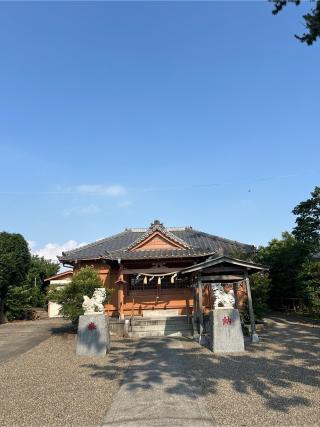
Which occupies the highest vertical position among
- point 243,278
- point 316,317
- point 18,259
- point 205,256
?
point 18,259

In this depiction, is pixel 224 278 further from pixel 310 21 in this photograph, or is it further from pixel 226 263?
pixel 310 21

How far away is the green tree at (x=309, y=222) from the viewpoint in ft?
60.2

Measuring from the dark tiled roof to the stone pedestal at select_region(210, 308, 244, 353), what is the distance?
5.60 metres

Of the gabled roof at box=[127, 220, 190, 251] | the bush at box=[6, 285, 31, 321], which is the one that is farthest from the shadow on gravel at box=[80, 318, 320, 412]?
the bush at box=[6, 285, 31, 321]

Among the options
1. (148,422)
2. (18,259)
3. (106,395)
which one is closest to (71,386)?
(106,395)

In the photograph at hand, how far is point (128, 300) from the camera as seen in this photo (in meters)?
19.1

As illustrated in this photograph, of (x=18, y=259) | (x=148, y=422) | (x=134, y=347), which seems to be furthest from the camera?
(x=18, y=259)

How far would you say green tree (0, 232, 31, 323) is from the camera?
26.3 metres

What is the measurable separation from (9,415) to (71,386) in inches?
72.4

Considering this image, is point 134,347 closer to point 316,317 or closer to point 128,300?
point 128,300

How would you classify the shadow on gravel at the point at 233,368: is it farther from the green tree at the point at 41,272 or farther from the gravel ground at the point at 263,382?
the green tree at the point at 41,272

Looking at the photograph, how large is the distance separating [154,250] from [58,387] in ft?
39.9

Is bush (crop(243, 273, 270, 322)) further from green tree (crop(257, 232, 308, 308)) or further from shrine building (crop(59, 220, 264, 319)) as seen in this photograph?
green tree (crop(257, 232, 308, 308))

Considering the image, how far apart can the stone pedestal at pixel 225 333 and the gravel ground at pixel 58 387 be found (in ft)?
9.27
